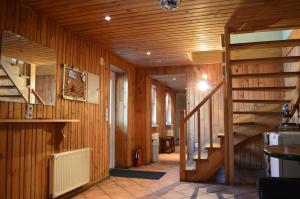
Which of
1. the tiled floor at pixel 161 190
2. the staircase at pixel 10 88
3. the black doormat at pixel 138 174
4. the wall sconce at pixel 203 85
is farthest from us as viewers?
the wall sconce at pixel 203 85

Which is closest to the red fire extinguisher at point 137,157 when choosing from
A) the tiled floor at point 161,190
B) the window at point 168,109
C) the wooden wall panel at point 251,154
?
the tiled floor at point 161,190

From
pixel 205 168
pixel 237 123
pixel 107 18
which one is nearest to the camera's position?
pixel 107 18

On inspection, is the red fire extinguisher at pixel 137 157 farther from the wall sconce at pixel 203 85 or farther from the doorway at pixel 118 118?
the wall sconce at pixel 203 85

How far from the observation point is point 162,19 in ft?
10.8

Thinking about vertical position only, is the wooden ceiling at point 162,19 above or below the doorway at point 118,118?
above

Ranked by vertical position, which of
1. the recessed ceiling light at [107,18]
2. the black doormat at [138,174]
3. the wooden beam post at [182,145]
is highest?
the recessed ceiling light at [107,18]

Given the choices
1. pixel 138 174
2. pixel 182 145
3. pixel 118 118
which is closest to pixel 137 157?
pixel 138 174

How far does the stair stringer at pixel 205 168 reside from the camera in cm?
427

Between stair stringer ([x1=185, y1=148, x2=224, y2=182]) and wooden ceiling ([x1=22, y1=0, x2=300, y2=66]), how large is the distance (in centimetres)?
197

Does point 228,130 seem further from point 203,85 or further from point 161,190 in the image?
point 203,85

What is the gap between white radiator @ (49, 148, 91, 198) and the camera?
3.17 m

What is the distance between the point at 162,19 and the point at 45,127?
2.09 m

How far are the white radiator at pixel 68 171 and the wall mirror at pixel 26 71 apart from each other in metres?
0.79

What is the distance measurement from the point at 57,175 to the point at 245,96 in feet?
13.9
